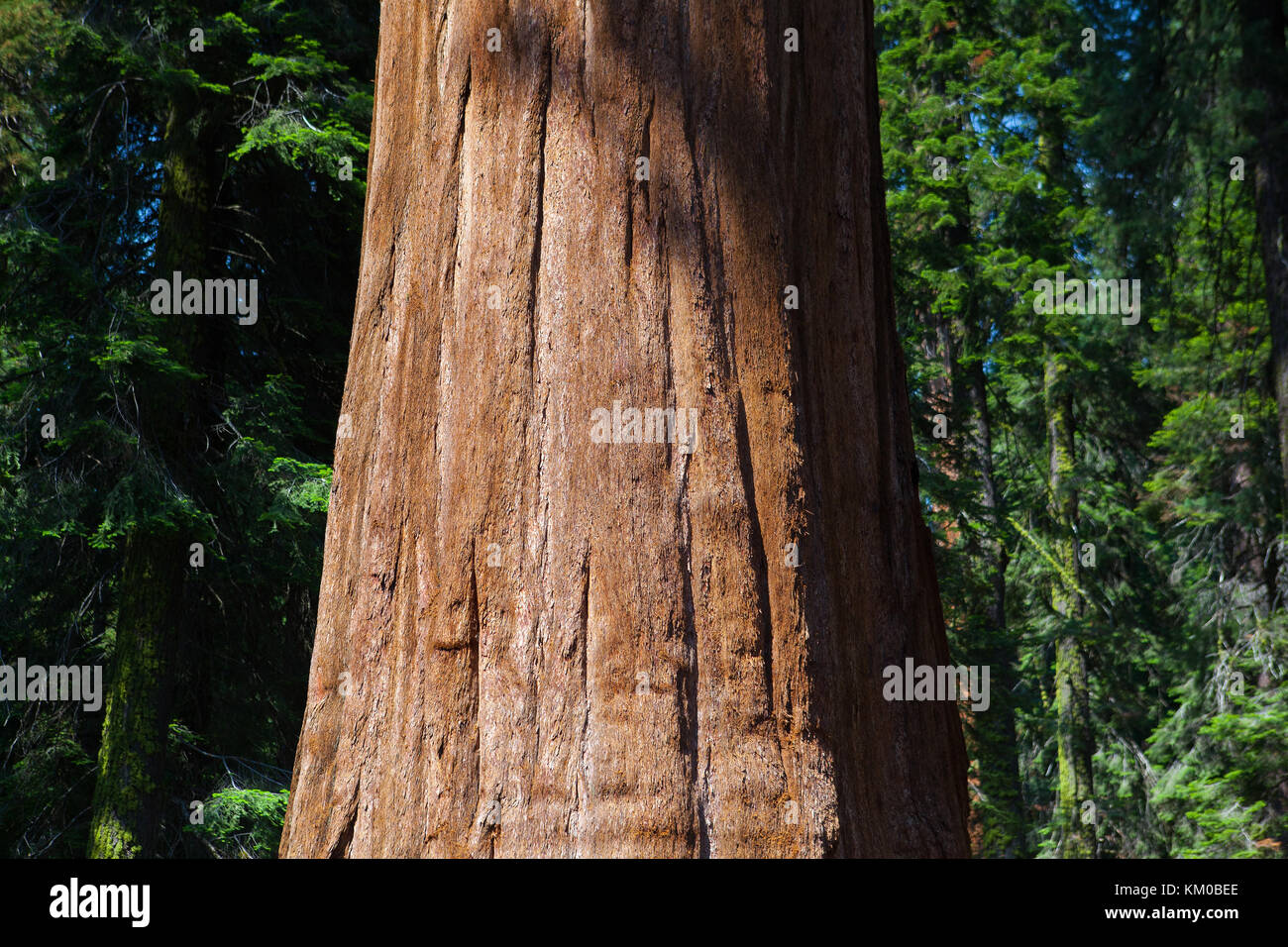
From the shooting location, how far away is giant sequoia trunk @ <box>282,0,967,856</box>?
7.22 feet

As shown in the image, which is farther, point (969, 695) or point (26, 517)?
point (969, 695)

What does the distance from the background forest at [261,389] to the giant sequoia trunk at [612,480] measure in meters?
7.16

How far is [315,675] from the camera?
8.47 feet

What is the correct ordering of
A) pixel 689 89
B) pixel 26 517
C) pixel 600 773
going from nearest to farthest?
pixel 600 773, pixel 689 89, pixel 26 517

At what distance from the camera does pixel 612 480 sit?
2.28 m

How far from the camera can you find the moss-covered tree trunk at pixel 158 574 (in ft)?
30.1

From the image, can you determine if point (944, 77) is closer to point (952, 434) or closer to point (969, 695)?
point (952, 434)

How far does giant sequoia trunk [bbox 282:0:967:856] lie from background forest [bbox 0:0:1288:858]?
716 cm

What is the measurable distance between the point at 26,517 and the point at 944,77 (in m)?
15.3

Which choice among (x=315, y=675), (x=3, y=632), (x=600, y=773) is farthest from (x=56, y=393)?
(x=600, y=773)

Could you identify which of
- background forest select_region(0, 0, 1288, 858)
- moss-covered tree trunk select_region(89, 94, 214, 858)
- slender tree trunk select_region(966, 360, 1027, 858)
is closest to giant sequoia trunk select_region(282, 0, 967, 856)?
background forest select_region(0, 0, 1288, 858)

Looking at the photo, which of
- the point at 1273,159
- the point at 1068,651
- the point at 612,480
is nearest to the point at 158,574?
the point at 612,480

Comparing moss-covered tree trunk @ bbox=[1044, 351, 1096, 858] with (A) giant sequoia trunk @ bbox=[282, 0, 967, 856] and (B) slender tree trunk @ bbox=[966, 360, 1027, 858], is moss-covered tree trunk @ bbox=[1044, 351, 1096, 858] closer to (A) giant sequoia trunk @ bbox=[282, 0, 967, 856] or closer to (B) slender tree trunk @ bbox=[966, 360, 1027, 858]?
(B) slender tree trunk @ bbox=[966, 360, 1027, 858]

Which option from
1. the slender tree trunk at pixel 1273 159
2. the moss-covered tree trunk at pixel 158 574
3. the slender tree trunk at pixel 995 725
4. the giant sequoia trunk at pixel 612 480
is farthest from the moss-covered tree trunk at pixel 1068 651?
the giant sequoia trunk at pixel 612 480
